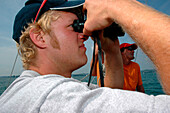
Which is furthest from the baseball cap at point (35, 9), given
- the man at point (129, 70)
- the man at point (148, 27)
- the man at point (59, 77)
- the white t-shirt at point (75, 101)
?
the man at point (129, 70)

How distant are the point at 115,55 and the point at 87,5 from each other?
2.44ft

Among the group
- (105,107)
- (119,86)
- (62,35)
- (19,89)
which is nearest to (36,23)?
(62,35)

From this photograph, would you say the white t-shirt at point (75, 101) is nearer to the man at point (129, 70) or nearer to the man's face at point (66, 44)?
the man's face at point (66, 44)

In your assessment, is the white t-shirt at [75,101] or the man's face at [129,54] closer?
the white t-shirt at [75,101]

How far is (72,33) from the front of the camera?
0.96 metres

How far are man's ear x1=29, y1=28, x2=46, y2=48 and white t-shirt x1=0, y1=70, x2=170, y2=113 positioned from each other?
0.47m

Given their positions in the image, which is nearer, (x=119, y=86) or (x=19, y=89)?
(x=19, y=89)

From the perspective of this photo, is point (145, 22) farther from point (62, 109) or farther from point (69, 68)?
point (69, 68)

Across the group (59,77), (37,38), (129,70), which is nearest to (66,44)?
(37,38)

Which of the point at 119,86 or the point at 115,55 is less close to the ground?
the point at 115,55

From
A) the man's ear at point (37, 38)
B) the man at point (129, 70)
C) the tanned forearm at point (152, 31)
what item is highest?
the tanned forearm at point (152, 31)

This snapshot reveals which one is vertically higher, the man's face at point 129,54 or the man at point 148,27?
the man at point 148,27

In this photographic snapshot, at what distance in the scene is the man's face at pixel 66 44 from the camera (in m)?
0.91

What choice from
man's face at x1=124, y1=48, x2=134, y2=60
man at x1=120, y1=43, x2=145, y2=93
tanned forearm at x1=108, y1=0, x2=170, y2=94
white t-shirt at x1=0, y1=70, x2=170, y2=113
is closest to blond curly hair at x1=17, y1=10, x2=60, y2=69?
white t-shirt at x1=0, y1=70, x2=170, y2=113
